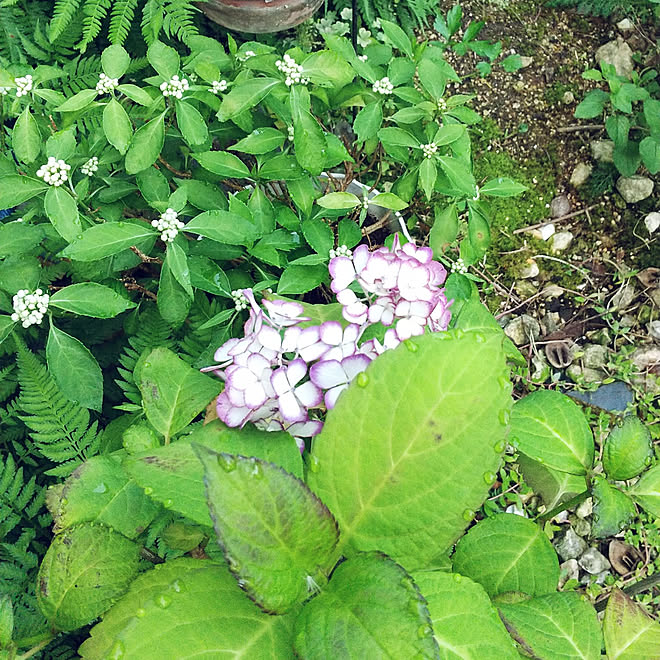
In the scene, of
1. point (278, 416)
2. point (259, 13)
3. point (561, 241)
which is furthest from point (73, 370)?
point (561, 241)

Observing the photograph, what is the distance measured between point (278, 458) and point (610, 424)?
1.25 m

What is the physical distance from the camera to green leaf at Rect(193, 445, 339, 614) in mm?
502

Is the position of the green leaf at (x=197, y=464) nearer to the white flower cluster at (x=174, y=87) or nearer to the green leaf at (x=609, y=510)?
the green leaf at (x=609, y=510)

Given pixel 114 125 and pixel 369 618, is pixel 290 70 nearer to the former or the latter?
pixel 114 125

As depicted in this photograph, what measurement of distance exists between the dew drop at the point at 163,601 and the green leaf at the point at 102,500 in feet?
0.84

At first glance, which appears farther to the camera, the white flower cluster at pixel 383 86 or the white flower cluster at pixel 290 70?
the white flower cluster at pixel 383 86

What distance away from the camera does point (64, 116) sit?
111cm

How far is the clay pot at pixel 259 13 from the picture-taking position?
5.25 feet

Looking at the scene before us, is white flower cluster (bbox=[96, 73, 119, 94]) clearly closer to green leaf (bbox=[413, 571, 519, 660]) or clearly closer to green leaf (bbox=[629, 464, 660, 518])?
green leaf (bbox=[413, 571, 519, 660])

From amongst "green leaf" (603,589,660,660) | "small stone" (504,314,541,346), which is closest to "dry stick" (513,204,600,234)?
"small stone" (504,314,541,346)

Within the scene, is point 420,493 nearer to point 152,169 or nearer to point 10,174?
point 152,169

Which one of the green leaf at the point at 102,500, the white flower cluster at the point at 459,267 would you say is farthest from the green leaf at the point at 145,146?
the white flower cluster at the point at 459,267

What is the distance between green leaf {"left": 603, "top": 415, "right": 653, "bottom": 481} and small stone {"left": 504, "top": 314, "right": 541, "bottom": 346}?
0.96m

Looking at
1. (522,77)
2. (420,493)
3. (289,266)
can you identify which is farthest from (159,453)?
(522,77)
